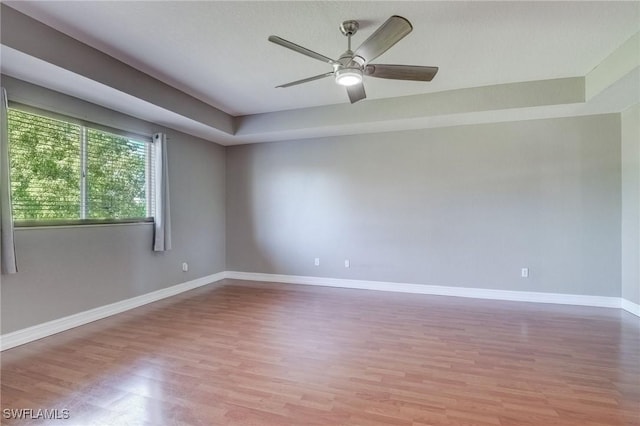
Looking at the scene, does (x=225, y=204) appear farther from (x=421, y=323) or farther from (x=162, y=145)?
(x=421, y=323)

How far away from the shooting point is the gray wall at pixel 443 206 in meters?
4.14

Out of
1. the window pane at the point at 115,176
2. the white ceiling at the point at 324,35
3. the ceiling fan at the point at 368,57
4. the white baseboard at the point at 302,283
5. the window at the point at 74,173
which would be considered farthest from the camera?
the window pane at the point at 115,176

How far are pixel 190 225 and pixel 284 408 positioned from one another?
3744 millimetres

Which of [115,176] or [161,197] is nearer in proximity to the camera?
[115,176]

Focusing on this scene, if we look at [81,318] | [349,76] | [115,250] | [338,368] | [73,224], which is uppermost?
[349,76]

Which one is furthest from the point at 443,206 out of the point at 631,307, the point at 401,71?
the point at 401,71

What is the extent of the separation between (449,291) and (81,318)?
180 inches

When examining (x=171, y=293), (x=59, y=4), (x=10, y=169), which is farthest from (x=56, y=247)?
(x=59, y=4)

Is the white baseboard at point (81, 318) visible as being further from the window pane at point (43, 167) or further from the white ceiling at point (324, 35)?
the white ceiling at point (324, 35)

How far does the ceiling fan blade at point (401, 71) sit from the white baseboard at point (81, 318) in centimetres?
378

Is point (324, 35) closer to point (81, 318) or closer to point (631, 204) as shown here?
point (81, 318)

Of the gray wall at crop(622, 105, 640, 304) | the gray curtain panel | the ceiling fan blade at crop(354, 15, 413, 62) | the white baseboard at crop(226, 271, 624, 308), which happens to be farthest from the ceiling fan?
the white baseboard at crop(226, 271, 624, 308)

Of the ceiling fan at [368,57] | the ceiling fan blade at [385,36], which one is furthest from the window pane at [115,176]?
the ceiling fan blade at [385,36]

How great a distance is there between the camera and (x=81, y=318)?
11.4ft
